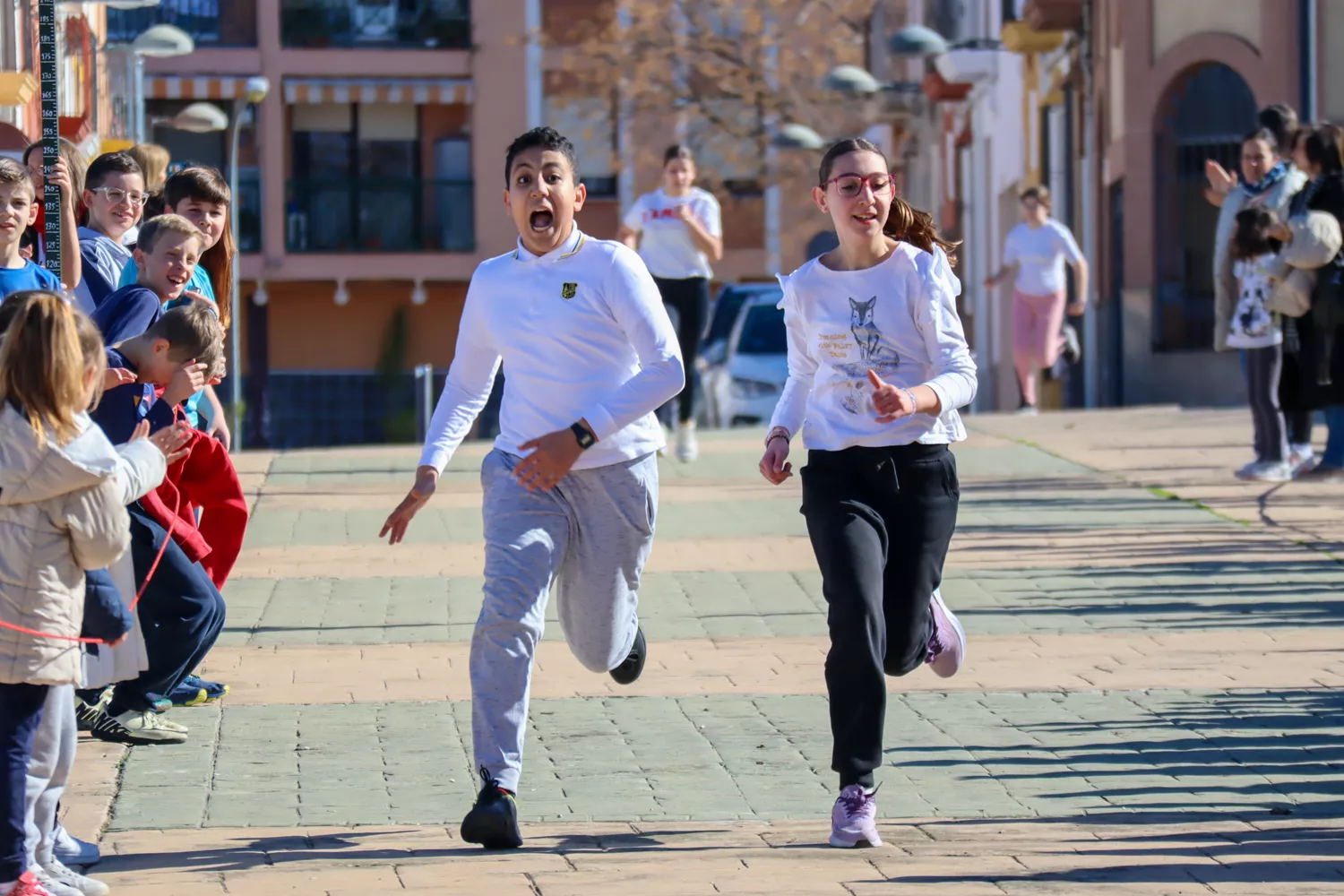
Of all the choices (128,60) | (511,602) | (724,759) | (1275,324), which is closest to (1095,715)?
(724,759)

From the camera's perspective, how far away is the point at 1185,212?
80.6 ft

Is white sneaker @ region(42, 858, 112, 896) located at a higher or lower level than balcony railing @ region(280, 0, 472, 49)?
lower

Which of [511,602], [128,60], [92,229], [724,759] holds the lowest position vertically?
[724,759]

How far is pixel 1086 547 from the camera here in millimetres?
11969

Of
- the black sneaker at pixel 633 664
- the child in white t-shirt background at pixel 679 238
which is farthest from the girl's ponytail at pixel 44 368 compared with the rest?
the child in white t-shirt background at pixel 679 238

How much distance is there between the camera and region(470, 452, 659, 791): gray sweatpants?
6.23 m

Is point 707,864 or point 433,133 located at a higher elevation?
point 433,133

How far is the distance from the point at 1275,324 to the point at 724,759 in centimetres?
713

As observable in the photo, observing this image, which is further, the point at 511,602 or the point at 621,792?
the point at 621,792

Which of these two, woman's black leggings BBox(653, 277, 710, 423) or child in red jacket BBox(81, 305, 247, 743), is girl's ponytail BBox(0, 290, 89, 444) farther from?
woman's black leggings BBox(653, 277, 710, 423)

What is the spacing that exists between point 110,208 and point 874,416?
342 centimetres

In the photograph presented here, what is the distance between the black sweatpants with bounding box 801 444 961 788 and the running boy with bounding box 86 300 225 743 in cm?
180

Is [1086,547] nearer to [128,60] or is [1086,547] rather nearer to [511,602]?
[511,602]

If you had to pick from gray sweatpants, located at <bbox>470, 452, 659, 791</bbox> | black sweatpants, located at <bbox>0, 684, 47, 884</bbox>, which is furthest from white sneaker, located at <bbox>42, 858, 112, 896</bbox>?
gray sweatpants, located at <bbox>470, 452, 659, 791</bbox>
